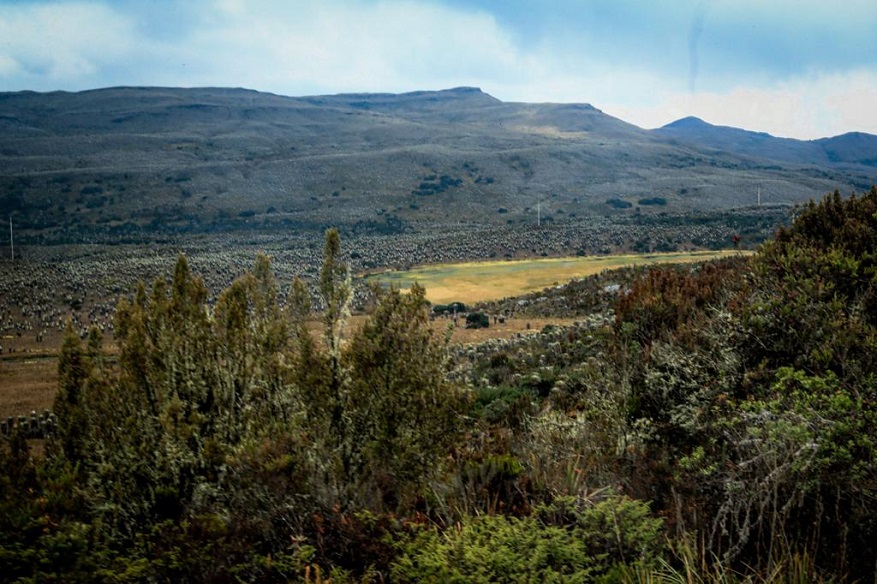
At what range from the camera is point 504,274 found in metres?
45.6

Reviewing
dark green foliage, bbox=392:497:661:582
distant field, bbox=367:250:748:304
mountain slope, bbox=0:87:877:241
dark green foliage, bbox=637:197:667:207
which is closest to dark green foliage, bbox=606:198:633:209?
mountain slope, bbox=0:87:877:241

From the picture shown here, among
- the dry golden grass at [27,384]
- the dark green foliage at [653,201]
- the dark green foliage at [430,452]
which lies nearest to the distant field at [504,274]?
the dry golden grass at [27,384]

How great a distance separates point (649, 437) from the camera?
23.6ft

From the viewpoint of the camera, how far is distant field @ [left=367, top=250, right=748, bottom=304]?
131 ft

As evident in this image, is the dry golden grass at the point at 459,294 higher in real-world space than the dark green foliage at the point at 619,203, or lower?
lower

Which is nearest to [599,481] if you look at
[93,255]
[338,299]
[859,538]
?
[859,538]

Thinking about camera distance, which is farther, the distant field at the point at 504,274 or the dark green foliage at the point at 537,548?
the distant field at the point at 504,274

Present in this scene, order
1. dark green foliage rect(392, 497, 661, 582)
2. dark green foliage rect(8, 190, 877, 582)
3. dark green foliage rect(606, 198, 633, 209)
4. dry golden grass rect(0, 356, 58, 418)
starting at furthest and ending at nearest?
dark green foliage rect(606, 198, 633, 209) → dry golden grass rect(0, 356, 58, 418) → dark green foliage rect(8, 190, 877, 582) → dark green foliage rect(392, 497, 661, 582)

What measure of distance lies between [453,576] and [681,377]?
524 cm

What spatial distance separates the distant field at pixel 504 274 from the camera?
39.9 meters

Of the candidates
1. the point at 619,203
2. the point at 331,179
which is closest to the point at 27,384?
the point at 331,179

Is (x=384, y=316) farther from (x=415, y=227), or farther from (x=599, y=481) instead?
(x=415, y=227)

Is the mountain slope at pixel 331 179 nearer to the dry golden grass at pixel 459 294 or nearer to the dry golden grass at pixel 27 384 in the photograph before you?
the dry golden grass at pixel 459 294

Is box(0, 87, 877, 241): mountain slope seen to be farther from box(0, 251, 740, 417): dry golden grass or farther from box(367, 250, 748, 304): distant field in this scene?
box(0, 251, 740, 417): dry golden grass
